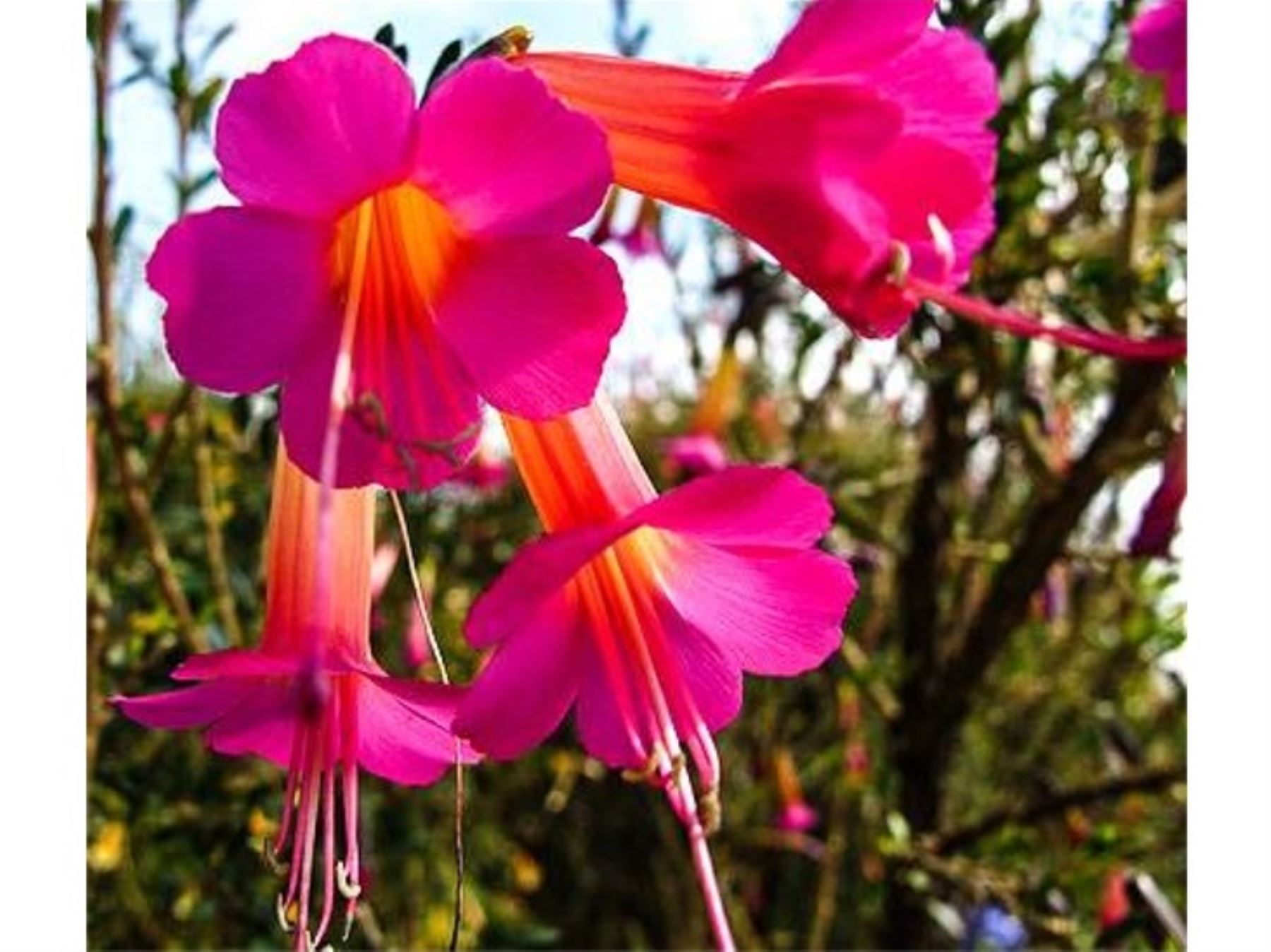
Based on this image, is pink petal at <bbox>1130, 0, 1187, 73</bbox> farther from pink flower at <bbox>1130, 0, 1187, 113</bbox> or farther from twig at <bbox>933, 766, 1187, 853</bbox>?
twig at <bbox>933, 766, 1187, 853</bbox>

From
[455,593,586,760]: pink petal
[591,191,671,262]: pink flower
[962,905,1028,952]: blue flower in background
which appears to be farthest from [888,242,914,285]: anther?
[962,905,1028,952]: blue flower in background

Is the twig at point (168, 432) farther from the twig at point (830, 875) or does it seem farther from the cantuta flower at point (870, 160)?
the twig at point (830, 875)

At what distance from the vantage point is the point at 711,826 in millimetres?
375

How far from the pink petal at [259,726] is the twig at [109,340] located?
0.32 metres

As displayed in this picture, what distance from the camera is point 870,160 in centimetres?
34

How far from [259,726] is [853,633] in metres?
1.14

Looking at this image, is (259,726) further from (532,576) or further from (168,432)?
(168,432)

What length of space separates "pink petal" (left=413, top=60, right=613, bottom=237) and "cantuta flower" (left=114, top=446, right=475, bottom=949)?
0.28ft

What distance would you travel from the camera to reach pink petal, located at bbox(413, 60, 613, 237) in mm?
346

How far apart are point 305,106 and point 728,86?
0.09 meters

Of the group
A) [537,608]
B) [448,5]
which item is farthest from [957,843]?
[537,608]

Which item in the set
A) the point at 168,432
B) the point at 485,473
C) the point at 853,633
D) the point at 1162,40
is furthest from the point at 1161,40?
the point at 853,633

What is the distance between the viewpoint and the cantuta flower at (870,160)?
0.34m
